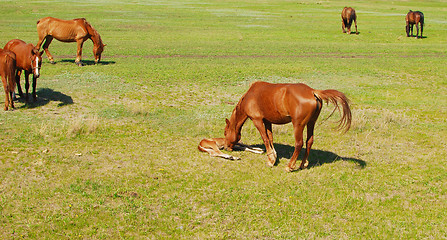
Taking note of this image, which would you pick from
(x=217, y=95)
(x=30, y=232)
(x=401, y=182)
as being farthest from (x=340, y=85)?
(x=30, y=232)

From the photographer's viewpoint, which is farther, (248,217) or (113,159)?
(113,159)

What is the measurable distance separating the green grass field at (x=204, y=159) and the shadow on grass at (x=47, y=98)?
73mm

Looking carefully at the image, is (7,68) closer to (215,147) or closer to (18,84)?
(18,84)

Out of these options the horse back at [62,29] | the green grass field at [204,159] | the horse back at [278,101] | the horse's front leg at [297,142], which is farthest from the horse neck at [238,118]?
the horse back at [62,29]

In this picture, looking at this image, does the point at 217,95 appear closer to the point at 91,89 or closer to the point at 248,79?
the point at 248,79

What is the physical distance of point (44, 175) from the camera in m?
10.2

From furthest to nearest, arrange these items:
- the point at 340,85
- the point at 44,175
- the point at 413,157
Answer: the point at 340,85
the point at 413,157
the point at 44,175

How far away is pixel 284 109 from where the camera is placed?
10445 millimetres

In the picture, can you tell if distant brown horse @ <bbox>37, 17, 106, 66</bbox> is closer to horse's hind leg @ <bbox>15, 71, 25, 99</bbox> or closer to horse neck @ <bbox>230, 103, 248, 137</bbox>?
horse's hind leg @ <bbox>15, 71, 25, 99</bbox>

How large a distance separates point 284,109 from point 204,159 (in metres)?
2.62

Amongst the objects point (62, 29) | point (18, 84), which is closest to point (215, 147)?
point (18, 84)

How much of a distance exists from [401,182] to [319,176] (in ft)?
6.47

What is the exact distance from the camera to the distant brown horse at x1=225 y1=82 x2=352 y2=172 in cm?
1001

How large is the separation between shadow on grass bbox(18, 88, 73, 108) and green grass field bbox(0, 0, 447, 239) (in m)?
0.07
